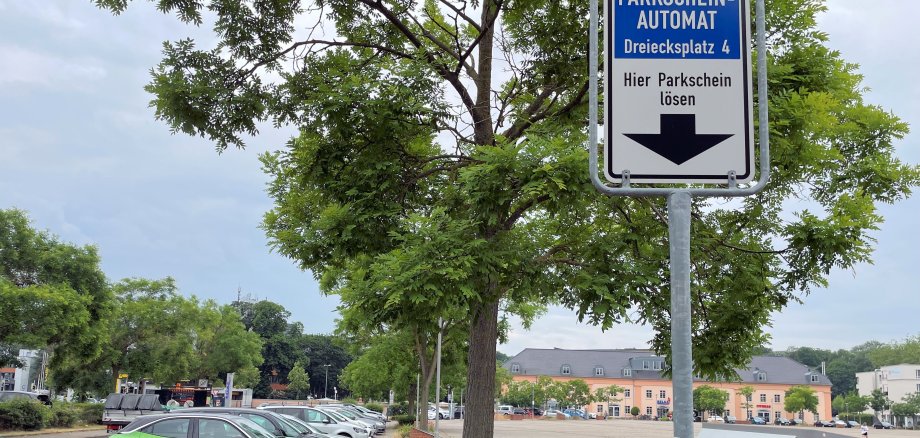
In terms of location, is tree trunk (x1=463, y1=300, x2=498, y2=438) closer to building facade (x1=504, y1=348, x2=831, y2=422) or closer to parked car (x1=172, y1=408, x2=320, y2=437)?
parked car (x1=172, y1=408, x2=320, y2=437)

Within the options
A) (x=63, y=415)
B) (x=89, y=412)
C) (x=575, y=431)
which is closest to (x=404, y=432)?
(x=63, y=415)

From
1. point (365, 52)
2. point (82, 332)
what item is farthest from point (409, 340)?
point (365, 52)

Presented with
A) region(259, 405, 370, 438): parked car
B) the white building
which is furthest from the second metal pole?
the white building

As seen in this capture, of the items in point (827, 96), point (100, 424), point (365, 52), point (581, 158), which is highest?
point (365, 52)

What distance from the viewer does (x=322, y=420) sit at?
25859 mm

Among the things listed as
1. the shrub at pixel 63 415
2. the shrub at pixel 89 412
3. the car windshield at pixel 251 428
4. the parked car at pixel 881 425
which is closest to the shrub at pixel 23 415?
the shrub at pixel 63 415

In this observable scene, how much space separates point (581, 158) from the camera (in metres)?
10.2

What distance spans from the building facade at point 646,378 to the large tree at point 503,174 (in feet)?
287

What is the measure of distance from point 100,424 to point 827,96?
4108 cm

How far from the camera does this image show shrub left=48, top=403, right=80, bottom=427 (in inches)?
1419

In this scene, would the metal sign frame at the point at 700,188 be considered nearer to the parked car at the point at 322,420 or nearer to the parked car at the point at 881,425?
the parked car at the point at 322,420

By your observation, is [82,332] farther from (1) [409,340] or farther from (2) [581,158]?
(2) [581,158]

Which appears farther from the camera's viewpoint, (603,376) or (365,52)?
(603,376)

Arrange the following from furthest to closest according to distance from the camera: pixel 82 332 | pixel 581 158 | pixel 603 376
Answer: pixel 603 376
pixel 82 332
pixel 581 158
